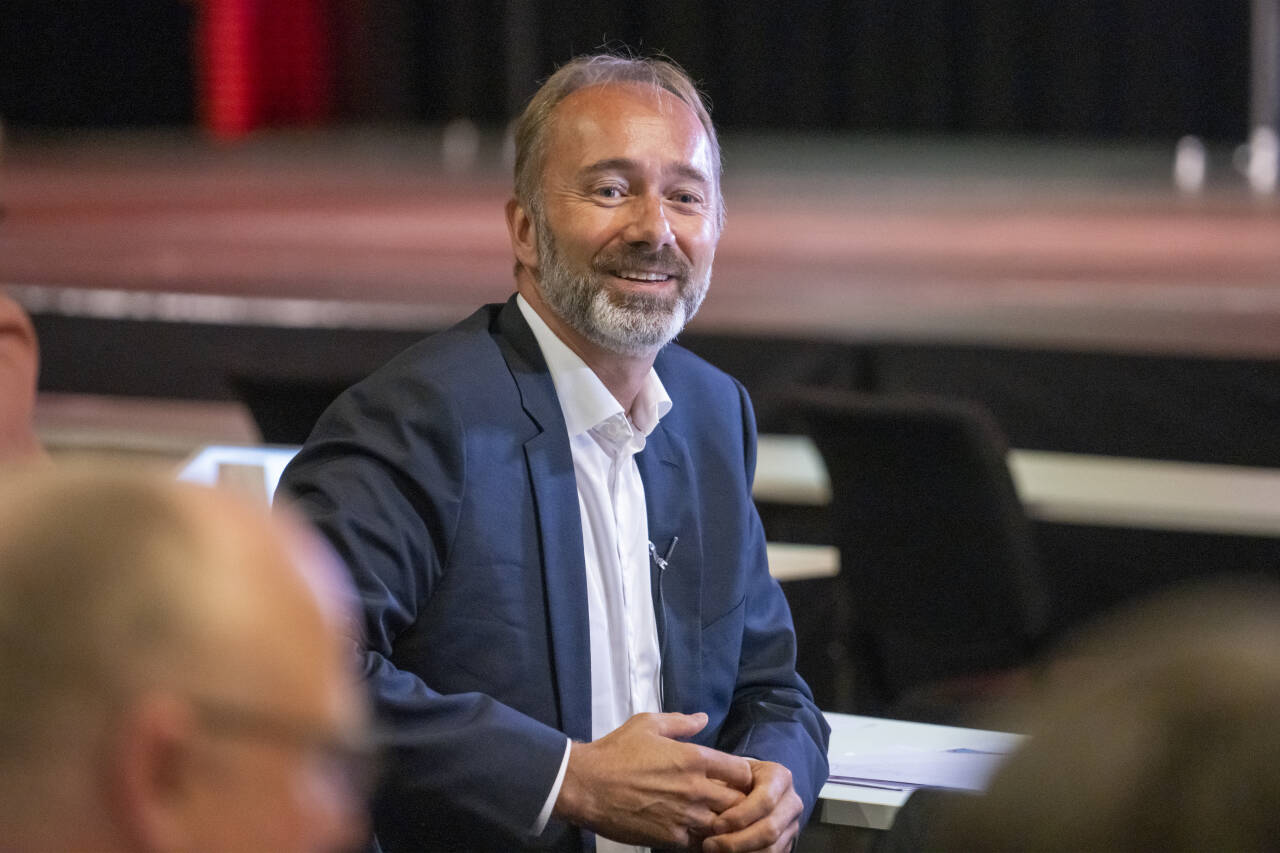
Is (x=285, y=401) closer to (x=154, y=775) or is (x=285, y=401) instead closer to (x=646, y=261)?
(x=646, y=261)

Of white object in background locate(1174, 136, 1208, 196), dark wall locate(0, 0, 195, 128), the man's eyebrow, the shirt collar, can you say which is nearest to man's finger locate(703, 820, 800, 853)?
the shirt collar

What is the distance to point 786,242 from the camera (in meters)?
6.92

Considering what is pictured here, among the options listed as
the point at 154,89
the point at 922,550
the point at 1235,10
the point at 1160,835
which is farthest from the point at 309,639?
the point at 154,89

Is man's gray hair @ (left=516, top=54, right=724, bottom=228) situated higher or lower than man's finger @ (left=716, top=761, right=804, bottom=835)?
higher

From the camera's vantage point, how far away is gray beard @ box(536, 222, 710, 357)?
1.69 meters

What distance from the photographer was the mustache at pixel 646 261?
1.74 meters

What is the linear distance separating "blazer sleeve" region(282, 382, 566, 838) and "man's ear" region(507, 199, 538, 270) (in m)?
0.33

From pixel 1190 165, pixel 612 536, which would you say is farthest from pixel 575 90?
pixel 1190 165

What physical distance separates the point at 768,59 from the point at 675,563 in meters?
9.56

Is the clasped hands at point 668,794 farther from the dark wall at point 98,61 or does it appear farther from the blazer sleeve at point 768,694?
the dark wall at point 98,61

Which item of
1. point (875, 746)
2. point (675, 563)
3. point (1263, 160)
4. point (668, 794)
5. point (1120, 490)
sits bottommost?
point (1120, 490)

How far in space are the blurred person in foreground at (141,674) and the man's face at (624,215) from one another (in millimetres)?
1116

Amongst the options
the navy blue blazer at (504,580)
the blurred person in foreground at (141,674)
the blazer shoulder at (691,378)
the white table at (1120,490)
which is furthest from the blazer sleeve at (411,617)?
the white table at (1120,490)

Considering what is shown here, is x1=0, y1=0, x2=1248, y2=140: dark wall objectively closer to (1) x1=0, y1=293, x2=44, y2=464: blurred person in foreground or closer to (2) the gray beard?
(2) the gray beard
